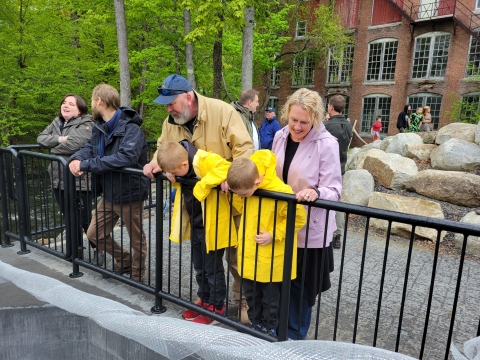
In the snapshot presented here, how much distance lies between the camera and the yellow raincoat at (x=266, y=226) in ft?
8.17

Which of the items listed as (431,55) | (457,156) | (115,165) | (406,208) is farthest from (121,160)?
(431,55)

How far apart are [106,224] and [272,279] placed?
203 centimetres

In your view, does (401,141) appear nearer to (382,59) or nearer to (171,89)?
(171,89)

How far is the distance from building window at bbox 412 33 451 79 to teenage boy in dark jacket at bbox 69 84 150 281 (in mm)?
23826

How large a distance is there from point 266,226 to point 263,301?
601 millimetres

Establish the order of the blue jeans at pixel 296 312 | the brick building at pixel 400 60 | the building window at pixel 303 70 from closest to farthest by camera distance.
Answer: the blue jeans at pixel 296 312 → the brick building at pixel 400 60 → the building window at pixel 303 70

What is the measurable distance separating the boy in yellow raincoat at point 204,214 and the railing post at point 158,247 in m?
0.13

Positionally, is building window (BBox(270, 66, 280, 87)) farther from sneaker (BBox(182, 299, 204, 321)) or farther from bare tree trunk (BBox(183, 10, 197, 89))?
sneaker (BBox(182, 299, 204, 321))

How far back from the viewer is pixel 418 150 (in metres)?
9.35

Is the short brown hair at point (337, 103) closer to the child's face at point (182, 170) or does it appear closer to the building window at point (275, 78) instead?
the child's face at point (182, 170)

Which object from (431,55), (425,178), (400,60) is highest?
(431,55)

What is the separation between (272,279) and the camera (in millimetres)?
2578

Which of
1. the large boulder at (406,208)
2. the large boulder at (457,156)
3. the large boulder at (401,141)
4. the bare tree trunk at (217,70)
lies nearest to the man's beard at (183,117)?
the large boulder at (406,208)

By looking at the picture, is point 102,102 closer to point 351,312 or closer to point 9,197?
point 9,197
